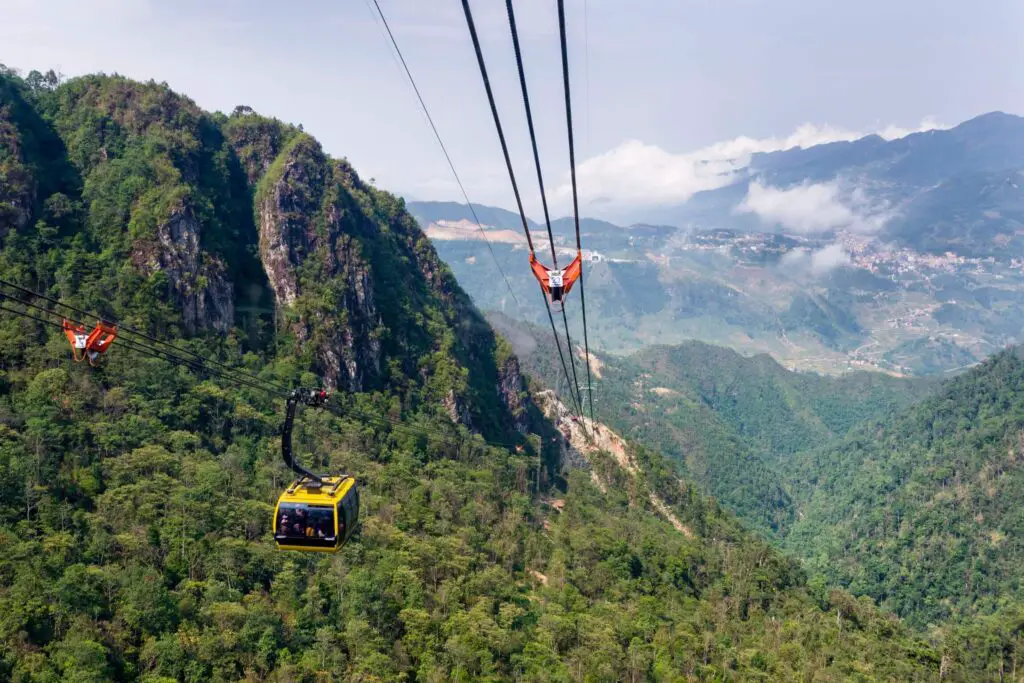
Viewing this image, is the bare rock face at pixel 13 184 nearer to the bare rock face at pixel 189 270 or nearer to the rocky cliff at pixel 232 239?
the rocky cliff at pixel 232 239

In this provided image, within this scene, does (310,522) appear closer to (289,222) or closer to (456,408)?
(456,408)

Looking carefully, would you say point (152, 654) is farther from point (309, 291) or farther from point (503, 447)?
point (503, 447)

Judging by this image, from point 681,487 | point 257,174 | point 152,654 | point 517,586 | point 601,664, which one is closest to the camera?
point 152,654

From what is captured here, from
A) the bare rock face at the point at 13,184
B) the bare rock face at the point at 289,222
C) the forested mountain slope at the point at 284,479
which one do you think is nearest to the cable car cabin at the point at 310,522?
the forested mountain slope at the point at 284,479

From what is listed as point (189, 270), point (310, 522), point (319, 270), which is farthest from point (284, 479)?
point (310, 522)

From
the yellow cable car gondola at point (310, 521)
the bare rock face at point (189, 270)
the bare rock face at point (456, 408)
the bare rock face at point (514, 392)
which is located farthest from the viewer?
the bare rock face at point (514, 392)

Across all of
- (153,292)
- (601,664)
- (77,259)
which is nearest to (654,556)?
(601,664)
